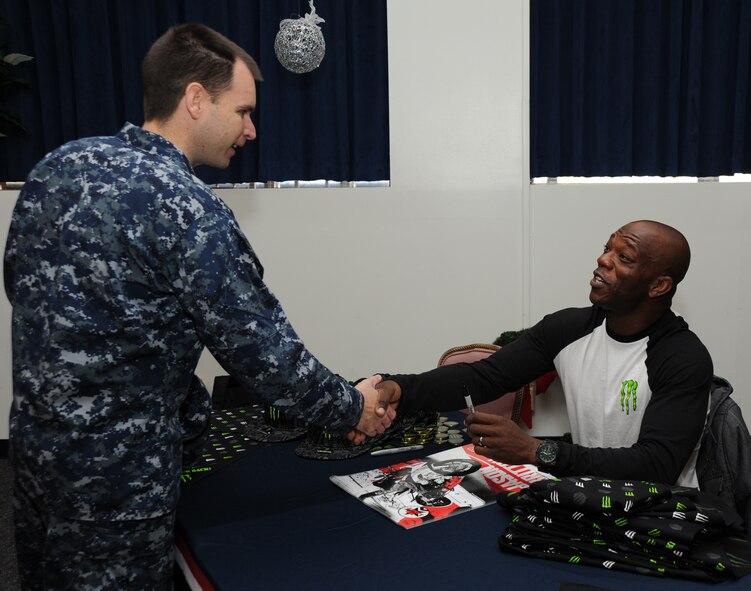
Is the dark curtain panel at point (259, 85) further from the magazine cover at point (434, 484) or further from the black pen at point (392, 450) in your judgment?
the magazine cover at point (434, 484)

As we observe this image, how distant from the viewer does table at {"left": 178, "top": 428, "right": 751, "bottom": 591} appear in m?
1.07

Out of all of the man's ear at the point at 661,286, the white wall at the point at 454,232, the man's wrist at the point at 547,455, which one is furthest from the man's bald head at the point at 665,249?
the white wall at the point at 454,232

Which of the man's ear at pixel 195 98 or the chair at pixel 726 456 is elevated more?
the man's ear at pixel 195 98

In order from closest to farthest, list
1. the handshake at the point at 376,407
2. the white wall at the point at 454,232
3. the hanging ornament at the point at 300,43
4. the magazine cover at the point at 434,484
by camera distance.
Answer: the magazine cover at the point at 434,484, the handshake at the point at 376,407, the hanging ornament at the point at 300,43, the white wall at the point at 454,232

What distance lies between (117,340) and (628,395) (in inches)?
50.6

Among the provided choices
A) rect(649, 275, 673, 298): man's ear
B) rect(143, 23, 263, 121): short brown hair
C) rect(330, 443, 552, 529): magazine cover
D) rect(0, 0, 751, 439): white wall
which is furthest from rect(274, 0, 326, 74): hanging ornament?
rect(330, 443, 552, 529): magazine cover

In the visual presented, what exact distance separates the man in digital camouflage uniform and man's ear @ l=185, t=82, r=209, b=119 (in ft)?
0.40

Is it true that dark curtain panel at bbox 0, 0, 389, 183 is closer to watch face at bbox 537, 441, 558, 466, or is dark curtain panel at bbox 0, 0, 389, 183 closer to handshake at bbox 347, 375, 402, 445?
handshake at bbox 347, 375, 402, 445

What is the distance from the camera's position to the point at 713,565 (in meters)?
1.05

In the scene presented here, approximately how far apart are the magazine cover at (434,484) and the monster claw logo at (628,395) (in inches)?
12.8

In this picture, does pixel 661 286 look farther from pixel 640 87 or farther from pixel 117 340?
pixel 640 87

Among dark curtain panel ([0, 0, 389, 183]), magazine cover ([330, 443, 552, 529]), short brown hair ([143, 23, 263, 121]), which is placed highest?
dark curtain panel ([0, 0, 389, 183])

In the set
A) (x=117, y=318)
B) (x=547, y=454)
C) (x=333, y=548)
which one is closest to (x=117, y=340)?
(x=117, y=318)

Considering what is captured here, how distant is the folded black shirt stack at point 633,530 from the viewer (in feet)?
3.53
